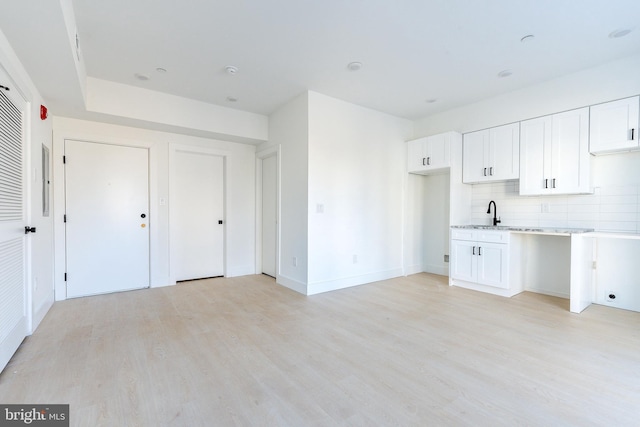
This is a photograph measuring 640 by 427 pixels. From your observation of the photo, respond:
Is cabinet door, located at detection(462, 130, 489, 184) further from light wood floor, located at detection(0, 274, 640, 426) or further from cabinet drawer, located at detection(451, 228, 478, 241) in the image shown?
light wood floor, located at detection(0, 274, 640, 426)

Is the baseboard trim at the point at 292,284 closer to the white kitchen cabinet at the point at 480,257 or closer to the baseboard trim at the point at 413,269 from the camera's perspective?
the baseboard trim at the point at 413,269

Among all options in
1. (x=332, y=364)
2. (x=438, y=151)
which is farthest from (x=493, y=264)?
(x=332, y=364)

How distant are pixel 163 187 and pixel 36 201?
153 cm

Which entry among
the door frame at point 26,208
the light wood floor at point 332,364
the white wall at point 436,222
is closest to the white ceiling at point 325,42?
the door frame at point 26,208

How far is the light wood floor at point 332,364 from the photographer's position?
162 cm

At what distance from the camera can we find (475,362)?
85.0 inches

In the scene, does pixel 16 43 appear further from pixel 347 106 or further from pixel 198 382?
pixel 347 106

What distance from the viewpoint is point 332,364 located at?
2.13 meters

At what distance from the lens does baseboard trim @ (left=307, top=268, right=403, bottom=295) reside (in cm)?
394

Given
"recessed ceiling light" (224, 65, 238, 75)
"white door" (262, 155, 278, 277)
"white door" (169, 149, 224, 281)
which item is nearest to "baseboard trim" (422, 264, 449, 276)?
"white door" (262, 155, 278, 277)

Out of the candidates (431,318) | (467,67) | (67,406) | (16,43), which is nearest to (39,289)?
(67,406)

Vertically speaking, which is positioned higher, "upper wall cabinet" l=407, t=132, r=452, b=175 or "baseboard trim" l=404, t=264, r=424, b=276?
"upper wall cabinet" l=407, t=132, r=452, b=175

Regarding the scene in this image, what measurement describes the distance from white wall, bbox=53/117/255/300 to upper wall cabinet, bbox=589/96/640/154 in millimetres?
4691

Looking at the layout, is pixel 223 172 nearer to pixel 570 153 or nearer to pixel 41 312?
pixel 41 312
